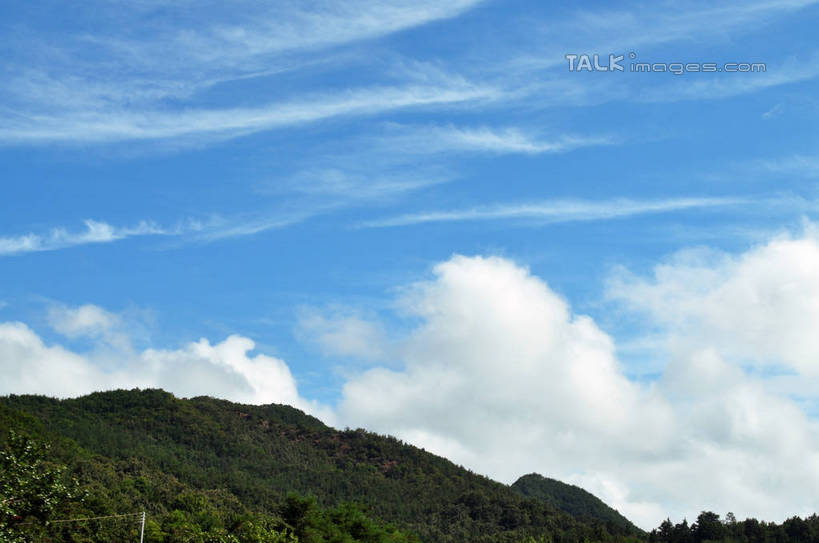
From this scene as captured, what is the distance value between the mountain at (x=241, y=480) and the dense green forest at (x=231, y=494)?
0.36 meters

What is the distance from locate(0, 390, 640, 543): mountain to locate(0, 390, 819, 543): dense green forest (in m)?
0.36

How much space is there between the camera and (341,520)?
9875 cm

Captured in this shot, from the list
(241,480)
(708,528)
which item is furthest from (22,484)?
(241,480)

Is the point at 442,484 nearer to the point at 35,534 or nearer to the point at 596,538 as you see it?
the point at 596,538

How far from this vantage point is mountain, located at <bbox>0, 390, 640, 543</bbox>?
380ft

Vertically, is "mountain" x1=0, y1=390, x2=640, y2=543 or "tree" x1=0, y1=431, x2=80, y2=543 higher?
"mountain" x1=0, y1=390, x2=640, y2=543

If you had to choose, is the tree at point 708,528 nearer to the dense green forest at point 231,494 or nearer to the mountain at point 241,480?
the dense green forest at point 231,494

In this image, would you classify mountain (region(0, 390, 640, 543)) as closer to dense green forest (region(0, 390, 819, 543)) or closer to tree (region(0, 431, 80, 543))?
dense green forest (region(0, 390, 819, 543))

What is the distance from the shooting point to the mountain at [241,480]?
11588cm

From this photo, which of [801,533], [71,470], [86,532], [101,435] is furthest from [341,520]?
[101,435]

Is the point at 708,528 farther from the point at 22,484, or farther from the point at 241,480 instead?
the point at 22,484

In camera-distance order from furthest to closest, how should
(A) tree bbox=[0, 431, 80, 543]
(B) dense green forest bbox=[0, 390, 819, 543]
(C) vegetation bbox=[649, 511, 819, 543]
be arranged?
(C) vegetation bbox=[649, 511, 819, 543] < (B) dense green forest bbox=[0, 390, 819, 543] < (A) tree bbox=[0, 431, 80, 543]

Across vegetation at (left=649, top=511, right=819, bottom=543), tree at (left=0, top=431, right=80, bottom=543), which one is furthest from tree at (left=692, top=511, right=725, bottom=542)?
tree at (left=0, top=431, right=80, bottom=543)

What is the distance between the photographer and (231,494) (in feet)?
458
